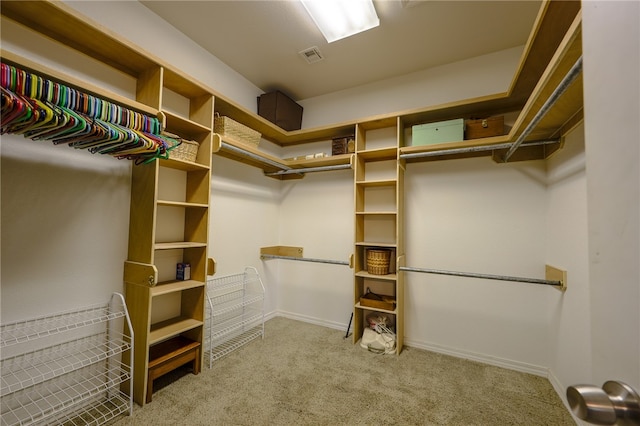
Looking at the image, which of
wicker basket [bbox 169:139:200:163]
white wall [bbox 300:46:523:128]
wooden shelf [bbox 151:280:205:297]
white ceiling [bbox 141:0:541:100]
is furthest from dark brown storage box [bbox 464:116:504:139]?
wooden shelf [bbox 151:280:205:297]

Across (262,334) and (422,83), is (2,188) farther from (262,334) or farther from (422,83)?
(422,83)

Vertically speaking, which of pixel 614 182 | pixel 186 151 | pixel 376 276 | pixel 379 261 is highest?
pixel 186 151

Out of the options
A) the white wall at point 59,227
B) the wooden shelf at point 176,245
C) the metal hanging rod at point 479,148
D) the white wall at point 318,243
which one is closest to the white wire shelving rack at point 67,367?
the white wall at point 59,227

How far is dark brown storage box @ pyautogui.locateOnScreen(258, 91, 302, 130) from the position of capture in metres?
2.97

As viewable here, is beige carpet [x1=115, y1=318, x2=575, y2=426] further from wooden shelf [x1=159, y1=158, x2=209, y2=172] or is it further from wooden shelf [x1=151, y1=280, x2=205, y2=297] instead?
wooden shelf [x1=159, y1=158, x2=209, y2=172]

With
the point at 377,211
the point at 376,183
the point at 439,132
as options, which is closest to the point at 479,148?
the point at 439,132

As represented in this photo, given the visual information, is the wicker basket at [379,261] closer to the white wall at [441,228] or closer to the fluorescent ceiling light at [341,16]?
the white wall at [441,228]

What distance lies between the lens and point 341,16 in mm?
1945

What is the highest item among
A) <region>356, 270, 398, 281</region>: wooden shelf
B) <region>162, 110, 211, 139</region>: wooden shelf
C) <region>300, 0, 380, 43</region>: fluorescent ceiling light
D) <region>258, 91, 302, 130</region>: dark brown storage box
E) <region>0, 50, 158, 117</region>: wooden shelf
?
<region>300, 0, 380, 43</region>: fluorescent ceiling light

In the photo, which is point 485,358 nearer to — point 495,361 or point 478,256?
point 495,361

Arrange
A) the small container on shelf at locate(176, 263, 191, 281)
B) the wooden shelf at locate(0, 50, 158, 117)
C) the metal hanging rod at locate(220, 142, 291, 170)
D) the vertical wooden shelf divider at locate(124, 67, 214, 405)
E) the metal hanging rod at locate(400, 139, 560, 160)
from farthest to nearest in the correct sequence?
the metal hanging rod at locate(220, 142, 291, 170)
the small container on shelf at locate(176, 263, 191, 281)
the metal hanging rod at locate(400, 139, 560, 160)
the vertical wooden shelf divider at locate(124, 67, 214, 405)
the wooden shelf at locate(0, 50, 158, 117)

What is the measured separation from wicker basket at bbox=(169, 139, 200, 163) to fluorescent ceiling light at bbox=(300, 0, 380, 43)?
131cm

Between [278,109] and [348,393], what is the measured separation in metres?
2.79

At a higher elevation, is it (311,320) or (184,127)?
(184,127)
